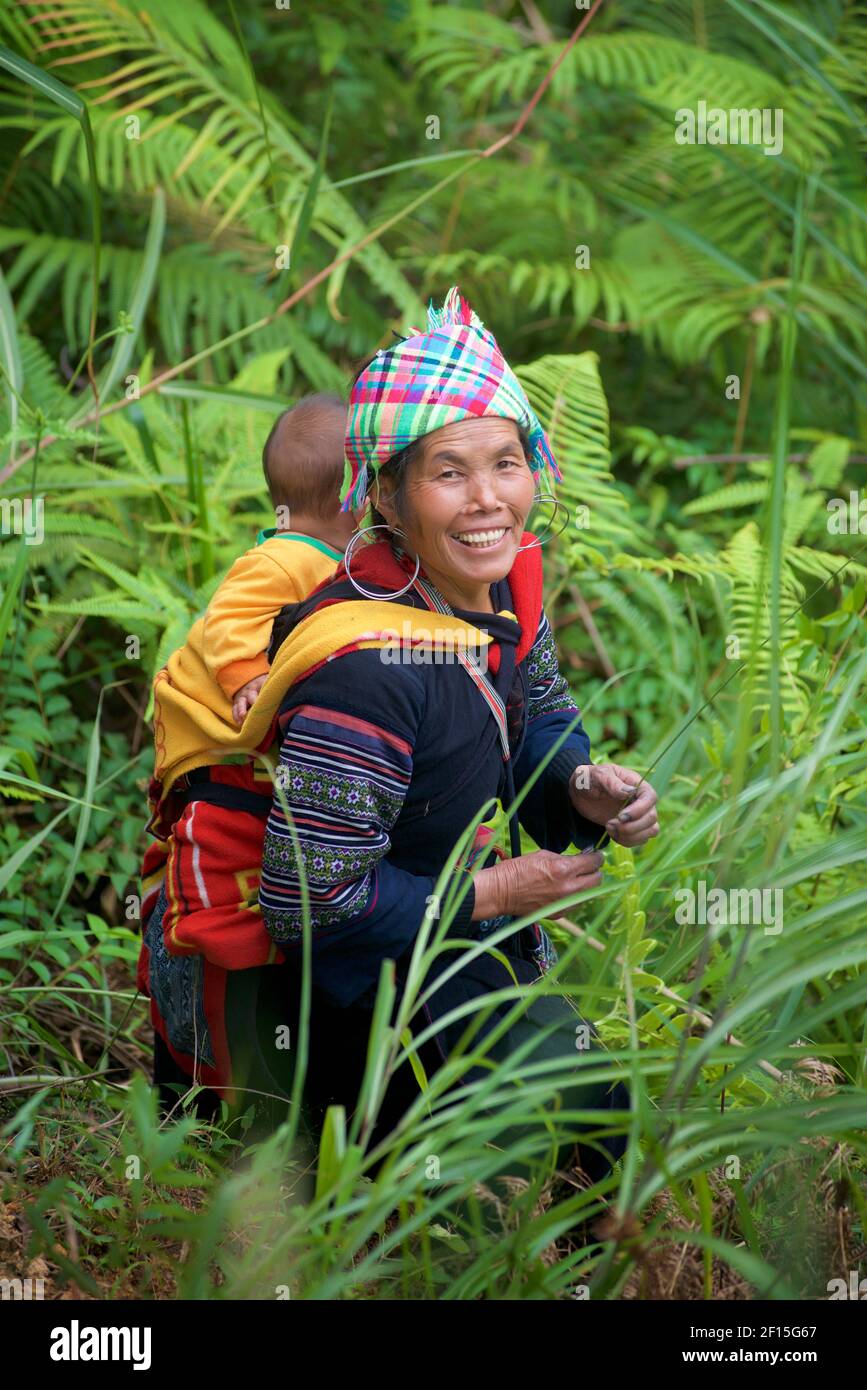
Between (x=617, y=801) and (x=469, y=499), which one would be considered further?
(x=617, y=801)

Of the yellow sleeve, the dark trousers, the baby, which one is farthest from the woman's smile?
the dark trousers

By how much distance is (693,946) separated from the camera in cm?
224

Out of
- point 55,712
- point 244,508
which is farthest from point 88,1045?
point 244,508

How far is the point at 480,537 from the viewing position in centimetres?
185

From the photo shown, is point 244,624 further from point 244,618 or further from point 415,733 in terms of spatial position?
point 415,733

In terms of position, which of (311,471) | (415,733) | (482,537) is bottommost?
(415,733)

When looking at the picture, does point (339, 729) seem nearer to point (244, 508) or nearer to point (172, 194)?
point (244, 508)

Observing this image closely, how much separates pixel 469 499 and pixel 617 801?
523mm

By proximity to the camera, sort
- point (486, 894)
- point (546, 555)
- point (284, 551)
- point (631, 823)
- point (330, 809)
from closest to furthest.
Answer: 1. point (330, 809)
2. point (486, 894)
3. point (631, 823)
4. point (284, 551)
5. point (546, 555)

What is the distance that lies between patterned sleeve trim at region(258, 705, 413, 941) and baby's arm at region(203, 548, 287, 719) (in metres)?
0.26

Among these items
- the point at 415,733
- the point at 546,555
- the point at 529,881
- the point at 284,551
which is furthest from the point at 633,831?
the point at 546,555

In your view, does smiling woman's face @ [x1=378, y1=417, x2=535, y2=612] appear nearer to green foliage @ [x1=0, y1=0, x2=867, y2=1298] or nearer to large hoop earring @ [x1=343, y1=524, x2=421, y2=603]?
large hoop earring @ [x1=343, y1=524, x2=421, y2=603]

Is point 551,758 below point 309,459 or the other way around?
below

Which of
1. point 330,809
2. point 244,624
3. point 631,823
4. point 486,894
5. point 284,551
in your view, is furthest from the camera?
point 284,551
